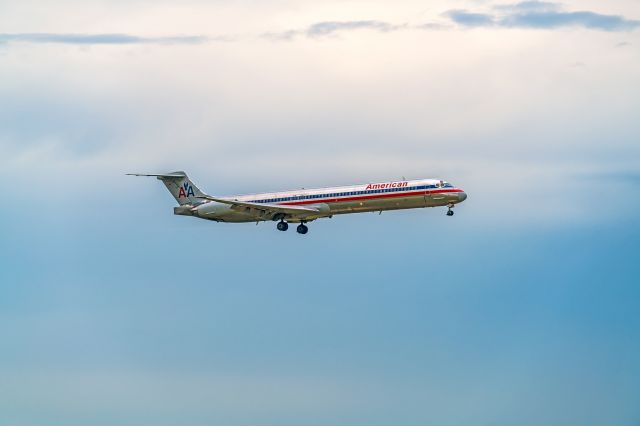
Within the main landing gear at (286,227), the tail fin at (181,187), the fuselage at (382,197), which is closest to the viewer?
the fuselage at (382,197)

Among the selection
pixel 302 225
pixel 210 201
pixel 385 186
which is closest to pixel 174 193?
pixel 210 201

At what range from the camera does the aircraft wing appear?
130250mm

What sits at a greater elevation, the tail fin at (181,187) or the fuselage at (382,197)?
the tail fin at (181,187)

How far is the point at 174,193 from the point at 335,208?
1044 inches

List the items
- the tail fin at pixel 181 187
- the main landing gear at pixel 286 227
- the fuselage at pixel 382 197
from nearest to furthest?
the fuselage at pixel 382 197 → the main landing gear at pixel 286 227 → the tail fin at pixel 181 187

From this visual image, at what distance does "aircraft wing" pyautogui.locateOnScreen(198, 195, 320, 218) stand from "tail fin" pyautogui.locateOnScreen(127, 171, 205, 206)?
1179cm

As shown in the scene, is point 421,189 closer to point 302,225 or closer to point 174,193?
point 302,225

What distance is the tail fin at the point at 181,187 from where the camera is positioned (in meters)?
146

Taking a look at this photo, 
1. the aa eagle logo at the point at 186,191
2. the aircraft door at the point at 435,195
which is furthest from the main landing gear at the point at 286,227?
the aa eagle logo at the point at 186,191

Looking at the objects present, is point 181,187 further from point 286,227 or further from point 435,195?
point 435,195

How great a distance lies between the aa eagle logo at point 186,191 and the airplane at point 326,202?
23.2 ft

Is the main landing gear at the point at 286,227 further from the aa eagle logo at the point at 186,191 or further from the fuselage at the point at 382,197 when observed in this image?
the aa eagle logo at the point at 186,191

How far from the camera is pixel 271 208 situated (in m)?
132

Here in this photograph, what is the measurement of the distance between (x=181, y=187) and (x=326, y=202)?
975 inches
